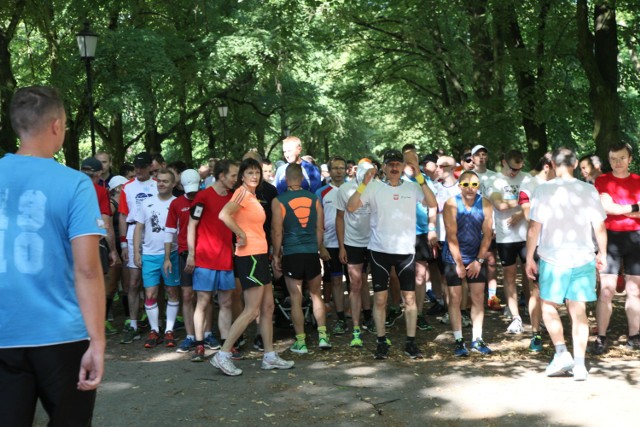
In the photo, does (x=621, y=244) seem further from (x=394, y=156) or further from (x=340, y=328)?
(x=340, y=328)

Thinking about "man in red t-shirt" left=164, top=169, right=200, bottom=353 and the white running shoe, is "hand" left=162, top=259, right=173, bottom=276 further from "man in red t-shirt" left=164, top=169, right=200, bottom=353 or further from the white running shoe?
the white running shoe

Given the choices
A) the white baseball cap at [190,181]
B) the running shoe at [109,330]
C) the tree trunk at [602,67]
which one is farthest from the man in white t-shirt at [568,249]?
the running shoe at [109,330]

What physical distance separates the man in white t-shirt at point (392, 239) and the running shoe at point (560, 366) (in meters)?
1.51

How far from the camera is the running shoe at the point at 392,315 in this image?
34.3 feet

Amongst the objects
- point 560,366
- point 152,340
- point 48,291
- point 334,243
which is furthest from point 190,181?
point 48,291

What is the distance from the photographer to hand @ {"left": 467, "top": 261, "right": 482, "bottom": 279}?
859 centimetres

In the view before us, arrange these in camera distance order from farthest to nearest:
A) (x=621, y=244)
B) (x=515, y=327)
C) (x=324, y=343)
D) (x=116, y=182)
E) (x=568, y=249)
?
1. (x=116, y=182)
2. (x=515, y=327)
3. (x=324, y=343)
4. (x=621, y=244)
5. (x=568, y=249)

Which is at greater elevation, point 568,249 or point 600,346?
point 568,249

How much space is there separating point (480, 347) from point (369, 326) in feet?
6.28

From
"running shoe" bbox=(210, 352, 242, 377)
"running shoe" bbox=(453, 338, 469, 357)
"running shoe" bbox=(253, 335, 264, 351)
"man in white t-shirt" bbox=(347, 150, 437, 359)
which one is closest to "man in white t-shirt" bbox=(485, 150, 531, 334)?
"running shoe" bbox=(453, 338, 469, 357)

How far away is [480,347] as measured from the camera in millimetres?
8547

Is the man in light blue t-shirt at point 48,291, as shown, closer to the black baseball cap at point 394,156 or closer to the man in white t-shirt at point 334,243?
the black baseball cap at point 394,156

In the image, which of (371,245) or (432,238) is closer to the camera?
(371,245)

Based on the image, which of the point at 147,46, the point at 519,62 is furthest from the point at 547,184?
the point at 147,46
